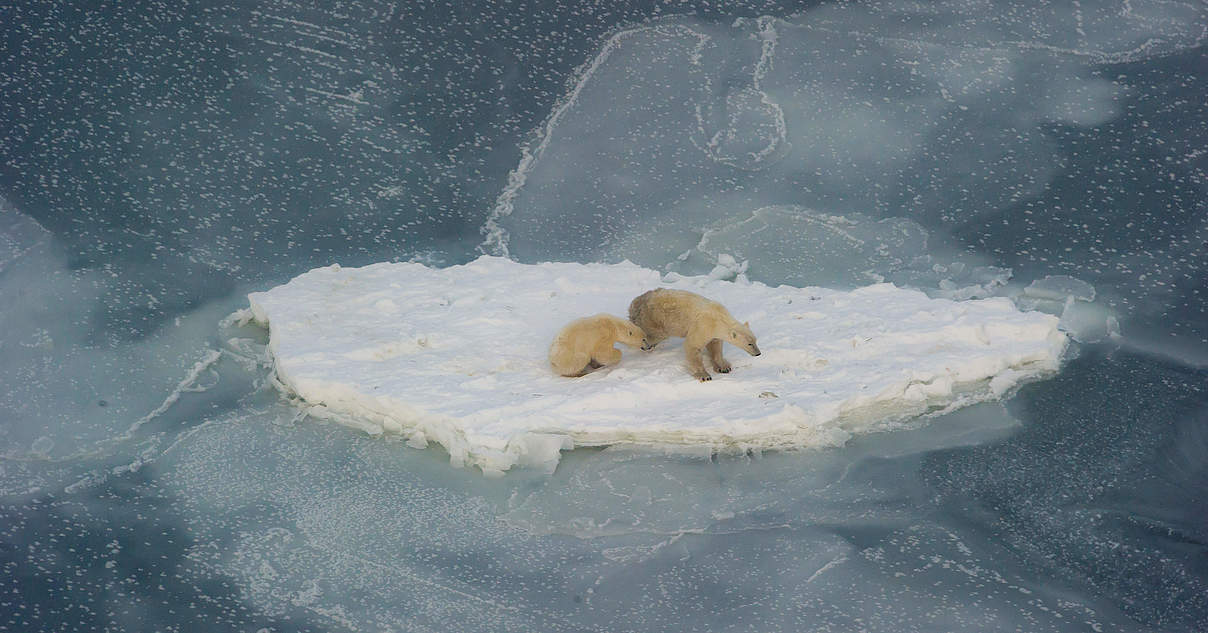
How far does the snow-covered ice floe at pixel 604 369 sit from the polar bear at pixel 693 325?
0.08 m

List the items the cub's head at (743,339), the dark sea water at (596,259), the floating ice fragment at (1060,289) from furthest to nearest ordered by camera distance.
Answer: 1. the floating ice fragment at (1060,289)
2. the cub's head at (743,339)
3. the dark sea water at (596,259)

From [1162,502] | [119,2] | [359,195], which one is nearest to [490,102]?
[359,195]

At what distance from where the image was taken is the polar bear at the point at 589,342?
15.1ft

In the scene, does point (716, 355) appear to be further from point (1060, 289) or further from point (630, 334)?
point (1060, 289)

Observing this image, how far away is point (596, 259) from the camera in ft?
18.7

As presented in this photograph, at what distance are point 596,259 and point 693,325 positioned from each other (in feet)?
3.85

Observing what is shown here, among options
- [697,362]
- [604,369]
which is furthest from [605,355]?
[697,362]

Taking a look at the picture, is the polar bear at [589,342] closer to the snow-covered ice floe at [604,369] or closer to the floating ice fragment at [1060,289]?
the snow-covered ice floe at [604,369]

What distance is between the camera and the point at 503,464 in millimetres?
4332

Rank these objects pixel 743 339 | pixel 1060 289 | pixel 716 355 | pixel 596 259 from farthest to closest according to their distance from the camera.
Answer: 1. pixel 596 259
2. pixel 1060 289
3. pixel 716 355
4. pixel 743 339

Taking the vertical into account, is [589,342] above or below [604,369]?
above

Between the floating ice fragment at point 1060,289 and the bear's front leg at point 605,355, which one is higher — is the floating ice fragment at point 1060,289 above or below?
below

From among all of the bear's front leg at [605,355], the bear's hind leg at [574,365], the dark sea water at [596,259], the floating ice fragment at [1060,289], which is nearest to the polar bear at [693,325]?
the bear's front leg at [605,355]

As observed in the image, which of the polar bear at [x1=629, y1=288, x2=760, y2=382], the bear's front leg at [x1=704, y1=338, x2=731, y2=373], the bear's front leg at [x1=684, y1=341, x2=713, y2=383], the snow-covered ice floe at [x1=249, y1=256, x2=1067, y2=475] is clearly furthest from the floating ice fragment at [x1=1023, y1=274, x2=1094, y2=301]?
the bear's front leg at [x1=684, y1=341, x2=713, y2=383]
